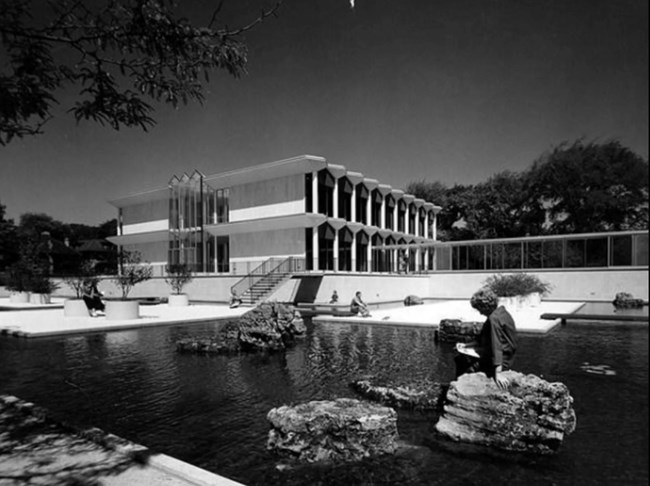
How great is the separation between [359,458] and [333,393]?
2605 millimetres

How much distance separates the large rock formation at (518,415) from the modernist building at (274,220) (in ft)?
92.1

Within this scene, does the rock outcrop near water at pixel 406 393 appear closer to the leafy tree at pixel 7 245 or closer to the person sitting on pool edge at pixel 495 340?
the person sitting on pool edge at pixel 495 340

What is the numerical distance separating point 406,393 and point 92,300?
18728mm

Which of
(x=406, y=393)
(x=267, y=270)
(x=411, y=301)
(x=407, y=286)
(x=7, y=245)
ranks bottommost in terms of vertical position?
(x=411, y=301)

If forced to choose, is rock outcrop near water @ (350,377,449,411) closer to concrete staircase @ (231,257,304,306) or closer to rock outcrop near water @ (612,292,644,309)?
rock outcrop near water @ (612,292,644,309)

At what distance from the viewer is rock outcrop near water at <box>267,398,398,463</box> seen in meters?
4.94

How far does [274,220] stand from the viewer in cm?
3481

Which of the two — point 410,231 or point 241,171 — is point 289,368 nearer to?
point 241,171

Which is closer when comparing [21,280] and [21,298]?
[21,298]

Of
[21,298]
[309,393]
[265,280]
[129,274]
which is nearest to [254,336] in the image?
[309,393]

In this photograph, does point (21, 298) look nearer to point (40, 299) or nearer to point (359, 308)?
point (40, 299)

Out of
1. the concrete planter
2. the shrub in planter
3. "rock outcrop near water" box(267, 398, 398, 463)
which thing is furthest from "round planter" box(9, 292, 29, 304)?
"rock outcrop near water" box(267, 398, 398, 463)

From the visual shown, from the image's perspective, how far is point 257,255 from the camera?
37.1m

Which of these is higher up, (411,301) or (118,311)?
(118,311)
